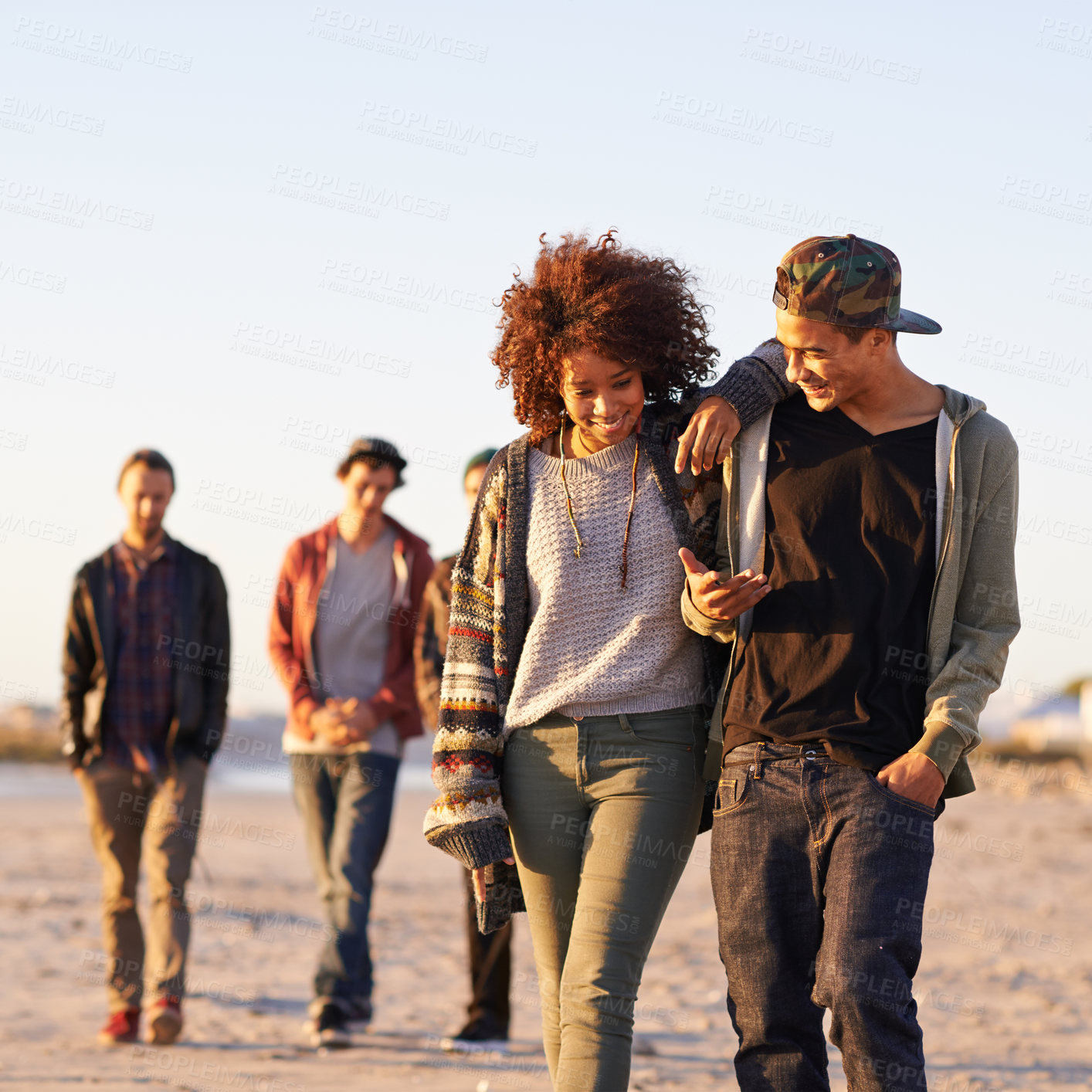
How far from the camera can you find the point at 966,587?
11.0 feet

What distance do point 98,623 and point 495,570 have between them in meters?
3.45

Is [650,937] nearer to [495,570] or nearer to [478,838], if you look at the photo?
[478,838]

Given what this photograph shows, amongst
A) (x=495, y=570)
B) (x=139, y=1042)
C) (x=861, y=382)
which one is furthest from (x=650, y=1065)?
(x=861, y=382)

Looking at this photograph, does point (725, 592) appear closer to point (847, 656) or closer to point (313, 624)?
point (847, 656)

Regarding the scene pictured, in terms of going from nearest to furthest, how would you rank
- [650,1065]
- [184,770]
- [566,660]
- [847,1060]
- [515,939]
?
[847,1060]
[566,660]
[650,1065]
[184,770]
[515,939]

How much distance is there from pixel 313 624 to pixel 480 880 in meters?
3.39

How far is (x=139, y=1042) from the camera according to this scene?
6.05 metres

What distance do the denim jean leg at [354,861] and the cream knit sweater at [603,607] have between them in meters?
3.03

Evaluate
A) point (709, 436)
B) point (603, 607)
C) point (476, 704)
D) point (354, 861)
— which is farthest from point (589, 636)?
point (354, 861)

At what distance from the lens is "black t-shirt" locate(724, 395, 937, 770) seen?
3.26 metres

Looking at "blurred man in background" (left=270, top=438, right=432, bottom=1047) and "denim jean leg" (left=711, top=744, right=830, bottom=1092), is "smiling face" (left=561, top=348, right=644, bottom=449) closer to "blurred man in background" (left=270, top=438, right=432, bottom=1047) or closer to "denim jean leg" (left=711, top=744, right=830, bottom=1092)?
"denim jean leg" (left=711, top=744, right=830, bottom=1092)

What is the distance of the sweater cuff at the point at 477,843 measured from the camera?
3553 millimetres

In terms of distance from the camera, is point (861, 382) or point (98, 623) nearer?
point (861, 382)

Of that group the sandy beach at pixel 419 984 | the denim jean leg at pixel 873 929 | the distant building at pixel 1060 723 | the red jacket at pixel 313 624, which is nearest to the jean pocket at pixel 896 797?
the denim jean leg at pixel 873 929
